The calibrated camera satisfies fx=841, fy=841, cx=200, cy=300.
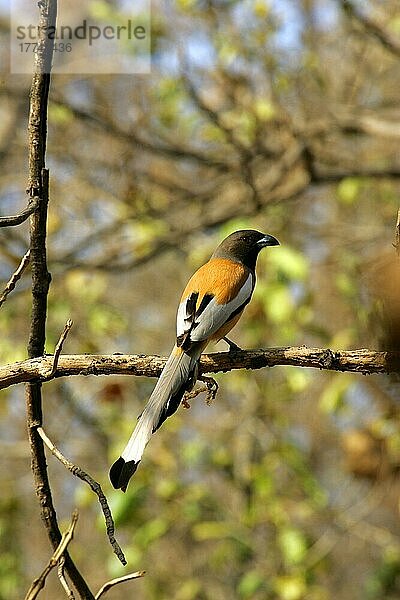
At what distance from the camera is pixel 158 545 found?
235 inches

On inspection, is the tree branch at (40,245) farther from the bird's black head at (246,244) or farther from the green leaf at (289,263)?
the green leaf at (289,263)

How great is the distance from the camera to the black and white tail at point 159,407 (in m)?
1.19

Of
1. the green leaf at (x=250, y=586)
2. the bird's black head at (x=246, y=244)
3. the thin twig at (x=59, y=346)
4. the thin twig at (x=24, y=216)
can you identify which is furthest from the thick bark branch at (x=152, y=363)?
the green leaf at (x=250, y=586)

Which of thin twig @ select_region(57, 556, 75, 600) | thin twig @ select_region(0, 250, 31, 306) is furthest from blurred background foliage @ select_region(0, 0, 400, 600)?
thin twig @ select_region(57, 556, 75, 600)

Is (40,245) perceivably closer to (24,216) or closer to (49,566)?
(24,216)

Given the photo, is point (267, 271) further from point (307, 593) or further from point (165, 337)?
point (165, 337)

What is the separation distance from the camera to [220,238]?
3.29 m

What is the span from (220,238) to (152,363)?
1997 mm

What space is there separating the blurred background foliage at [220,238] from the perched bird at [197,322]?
0.86m

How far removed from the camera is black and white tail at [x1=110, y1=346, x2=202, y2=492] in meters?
A: 1.19

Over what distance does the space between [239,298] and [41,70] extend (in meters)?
0.91

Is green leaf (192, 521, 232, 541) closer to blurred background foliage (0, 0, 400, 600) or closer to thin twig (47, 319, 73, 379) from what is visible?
blurred background foliage (0, 0, 400, 600)

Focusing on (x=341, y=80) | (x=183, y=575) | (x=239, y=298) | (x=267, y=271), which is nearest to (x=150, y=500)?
(x=183, y=575)

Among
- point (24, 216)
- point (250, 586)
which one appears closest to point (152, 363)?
point (24, 216)
